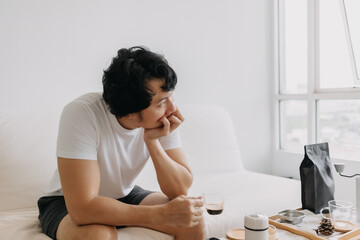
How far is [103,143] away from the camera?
1360 millimetres

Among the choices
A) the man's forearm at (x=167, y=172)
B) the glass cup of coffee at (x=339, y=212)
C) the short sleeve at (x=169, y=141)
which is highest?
the short sleeve at (x=169, y=141)

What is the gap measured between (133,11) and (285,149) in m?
1.98

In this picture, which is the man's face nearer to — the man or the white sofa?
the man

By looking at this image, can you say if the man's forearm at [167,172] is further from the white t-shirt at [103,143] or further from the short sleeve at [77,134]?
the short sleeve at [77,134]

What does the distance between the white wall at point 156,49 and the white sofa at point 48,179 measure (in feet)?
0.56

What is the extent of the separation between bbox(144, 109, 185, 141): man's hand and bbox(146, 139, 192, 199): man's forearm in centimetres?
3

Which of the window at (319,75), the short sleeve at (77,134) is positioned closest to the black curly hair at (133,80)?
the short sleeve at (77,134)

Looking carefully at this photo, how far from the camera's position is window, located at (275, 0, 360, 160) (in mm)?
2775

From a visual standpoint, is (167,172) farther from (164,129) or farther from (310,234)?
(310,234)

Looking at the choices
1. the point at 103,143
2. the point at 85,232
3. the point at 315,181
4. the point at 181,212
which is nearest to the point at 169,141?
the point at 103,143

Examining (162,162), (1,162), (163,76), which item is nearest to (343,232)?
(162,162)

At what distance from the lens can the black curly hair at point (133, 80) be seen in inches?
49.8

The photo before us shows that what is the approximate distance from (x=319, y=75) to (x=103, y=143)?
230 cm

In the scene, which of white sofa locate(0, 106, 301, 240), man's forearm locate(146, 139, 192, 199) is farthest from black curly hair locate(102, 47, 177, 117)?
white sofa locate(0, 106, 301, 240)
